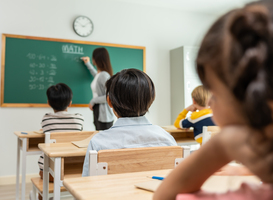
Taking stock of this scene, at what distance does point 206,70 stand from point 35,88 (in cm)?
388

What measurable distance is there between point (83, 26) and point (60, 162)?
10.0 ft

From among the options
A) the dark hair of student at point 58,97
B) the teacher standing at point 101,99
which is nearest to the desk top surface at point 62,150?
the dark hair of student at point 58,97

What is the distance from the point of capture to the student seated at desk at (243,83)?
30 cm

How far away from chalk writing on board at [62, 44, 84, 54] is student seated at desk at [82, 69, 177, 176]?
2835mm

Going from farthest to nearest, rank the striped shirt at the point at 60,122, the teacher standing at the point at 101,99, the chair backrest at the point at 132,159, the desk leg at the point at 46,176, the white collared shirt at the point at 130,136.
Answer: the teacher standing at the point at 101,99
the striped shirt at the point at 60,122
the desk leg at the point at 46,176
the white collared shirt at the point at 130,136
the chair backrest at the point at 132,159

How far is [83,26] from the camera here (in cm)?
421

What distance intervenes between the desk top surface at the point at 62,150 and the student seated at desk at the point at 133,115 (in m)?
0.30

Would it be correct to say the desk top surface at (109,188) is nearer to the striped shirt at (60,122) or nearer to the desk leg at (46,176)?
the desk leg at (46,176)

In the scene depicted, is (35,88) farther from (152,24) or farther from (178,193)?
(178,193)

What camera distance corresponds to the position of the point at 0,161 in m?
3.80

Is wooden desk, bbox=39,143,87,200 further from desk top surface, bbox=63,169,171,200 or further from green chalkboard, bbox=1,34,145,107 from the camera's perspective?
green chalkboard, bbox=1,34,145,107

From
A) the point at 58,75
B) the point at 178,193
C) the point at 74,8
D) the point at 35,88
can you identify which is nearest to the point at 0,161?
the point at 35,88

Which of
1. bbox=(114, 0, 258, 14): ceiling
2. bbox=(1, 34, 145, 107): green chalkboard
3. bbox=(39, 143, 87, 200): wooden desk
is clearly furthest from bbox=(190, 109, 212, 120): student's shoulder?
bbox=(114, 0, 258, 14): ceiling

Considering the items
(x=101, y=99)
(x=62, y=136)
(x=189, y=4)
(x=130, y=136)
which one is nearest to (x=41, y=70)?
(x=101, y=99)
